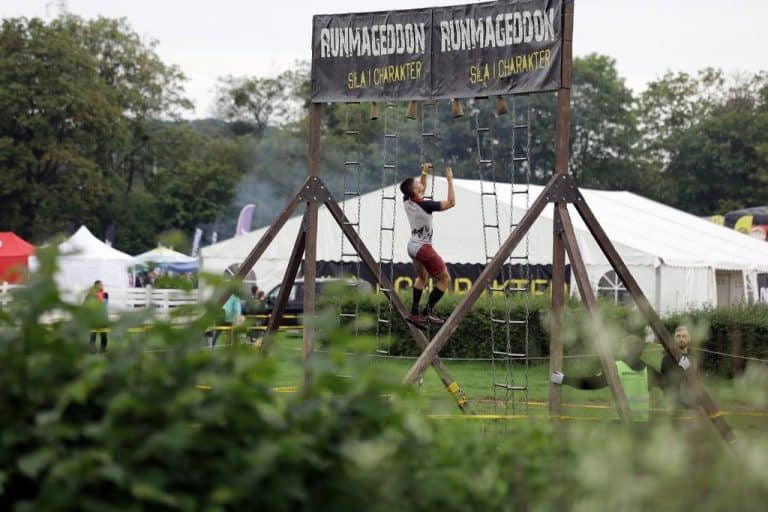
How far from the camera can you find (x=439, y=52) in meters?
14.4

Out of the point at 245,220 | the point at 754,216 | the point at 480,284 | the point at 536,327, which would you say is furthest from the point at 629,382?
the point at 245,220

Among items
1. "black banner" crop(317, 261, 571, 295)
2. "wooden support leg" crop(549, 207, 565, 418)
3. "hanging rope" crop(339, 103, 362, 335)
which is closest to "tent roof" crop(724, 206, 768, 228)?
"hanging rope" crop(339, 103, 362, 335)

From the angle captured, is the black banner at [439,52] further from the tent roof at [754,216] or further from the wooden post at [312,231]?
the tent roof at [754,216]

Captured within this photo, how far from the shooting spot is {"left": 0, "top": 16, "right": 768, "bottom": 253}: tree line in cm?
6750

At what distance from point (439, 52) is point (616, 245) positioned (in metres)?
17.4

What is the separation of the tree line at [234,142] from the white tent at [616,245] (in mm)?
25177

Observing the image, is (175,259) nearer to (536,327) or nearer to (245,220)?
(245,220)

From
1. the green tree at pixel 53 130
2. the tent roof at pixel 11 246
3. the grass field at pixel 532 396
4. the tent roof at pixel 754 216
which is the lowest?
the grass field at pixel 532 396

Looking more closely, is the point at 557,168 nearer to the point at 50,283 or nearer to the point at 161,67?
the point at 50,283

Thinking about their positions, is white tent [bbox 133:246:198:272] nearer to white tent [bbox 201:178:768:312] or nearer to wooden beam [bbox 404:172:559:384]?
white tent [bbox 201:178:768:312]

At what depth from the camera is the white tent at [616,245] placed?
30969 millimetres

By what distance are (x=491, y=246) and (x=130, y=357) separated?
2962 centimetres

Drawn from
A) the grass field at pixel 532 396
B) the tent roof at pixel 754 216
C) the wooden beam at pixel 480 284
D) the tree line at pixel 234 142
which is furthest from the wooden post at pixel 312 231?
the tree line at pixel 234 142

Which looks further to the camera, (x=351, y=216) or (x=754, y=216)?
(x=754, y=216)
